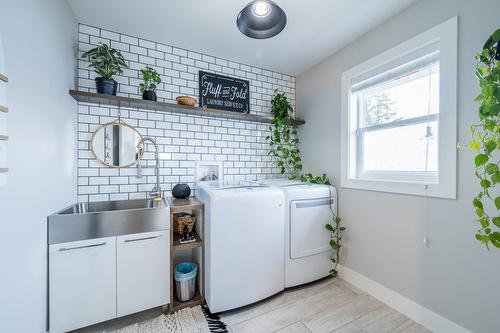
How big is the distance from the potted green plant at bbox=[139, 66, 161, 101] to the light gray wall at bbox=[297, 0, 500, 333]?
6.15 feet

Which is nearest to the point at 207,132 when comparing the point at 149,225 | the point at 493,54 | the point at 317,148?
the point at 149,225

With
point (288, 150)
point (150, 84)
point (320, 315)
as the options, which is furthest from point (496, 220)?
point (150, 84)

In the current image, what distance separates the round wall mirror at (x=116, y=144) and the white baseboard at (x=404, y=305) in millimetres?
2470

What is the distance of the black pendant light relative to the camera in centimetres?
129

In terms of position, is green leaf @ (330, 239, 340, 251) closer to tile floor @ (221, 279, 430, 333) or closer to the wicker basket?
tile floor @ (221, 279, 430, 333)

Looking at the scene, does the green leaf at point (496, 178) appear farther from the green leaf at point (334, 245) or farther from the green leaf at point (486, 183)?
the green leaf at point (334, 245)

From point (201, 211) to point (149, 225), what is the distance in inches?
16.6

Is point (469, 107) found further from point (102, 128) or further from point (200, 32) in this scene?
point (102, 128)

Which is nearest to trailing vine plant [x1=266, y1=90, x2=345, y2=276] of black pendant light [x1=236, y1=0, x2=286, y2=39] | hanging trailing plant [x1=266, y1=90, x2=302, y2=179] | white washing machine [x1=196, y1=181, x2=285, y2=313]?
hanging trailing plant [x1=266, y1=90, x2=302, y2=179]

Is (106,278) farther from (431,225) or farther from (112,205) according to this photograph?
(431,225)

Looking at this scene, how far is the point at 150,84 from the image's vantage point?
1.99 metres

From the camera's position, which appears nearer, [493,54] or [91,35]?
[493,54]

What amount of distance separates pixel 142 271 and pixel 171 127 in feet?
4.47

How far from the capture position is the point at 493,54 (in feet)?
3.08
